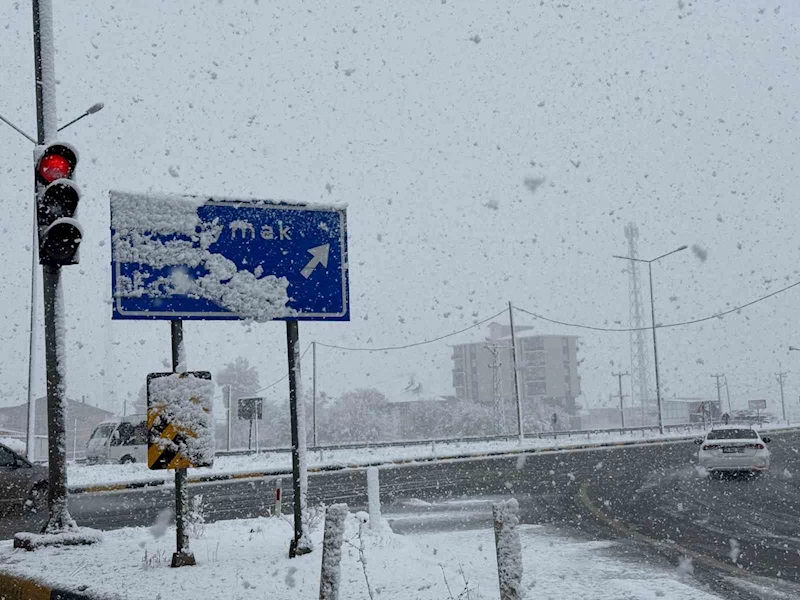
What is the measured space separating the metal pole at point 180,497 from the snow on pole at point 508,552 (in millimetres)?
3916

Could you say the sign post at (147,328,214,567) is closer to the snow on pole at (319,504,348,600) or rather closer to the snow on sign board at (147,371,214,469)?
the snow on sign board at (147,371,214,469)

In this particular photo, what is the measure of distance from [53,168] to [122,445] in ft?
82.9

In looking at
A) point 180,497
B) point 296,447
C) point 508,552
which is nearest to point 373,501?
point 296,447

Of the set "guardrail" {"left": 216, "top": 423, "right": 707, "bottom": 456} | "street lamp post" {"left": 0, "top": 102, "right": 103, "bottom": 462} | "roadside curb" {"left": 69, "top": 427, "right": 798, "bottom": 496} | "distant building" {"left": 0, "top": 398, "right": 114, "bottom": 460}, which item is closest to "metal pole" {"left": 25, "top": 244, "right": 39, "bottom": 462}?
"street lamp post" {"left": 0, "top": 102, "right": 103, "bottom": 462}

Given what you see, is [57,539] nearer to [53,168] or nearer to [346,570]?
[346,570]

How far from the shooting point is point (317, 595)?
621 cm

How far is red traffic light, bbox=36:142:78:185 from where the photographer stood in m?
8.73

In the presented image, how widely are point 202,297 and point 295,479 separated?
215 cm

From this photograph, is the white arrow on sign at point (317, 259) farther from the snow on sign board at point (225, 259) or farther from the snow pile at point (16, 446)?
the snow pile at point (16, 446)

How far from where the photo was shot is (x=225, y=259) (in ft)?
27.0

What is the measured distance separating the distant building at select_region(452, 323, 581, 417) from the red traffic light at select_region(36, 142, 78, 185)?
107m

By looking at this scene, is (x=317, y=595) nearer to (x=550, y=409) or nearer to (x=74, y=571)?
(x=74, y=571)

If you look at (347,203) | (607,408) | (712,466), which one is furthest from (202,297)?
(607,408)

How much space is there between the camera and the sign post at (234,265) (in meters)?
7.97
